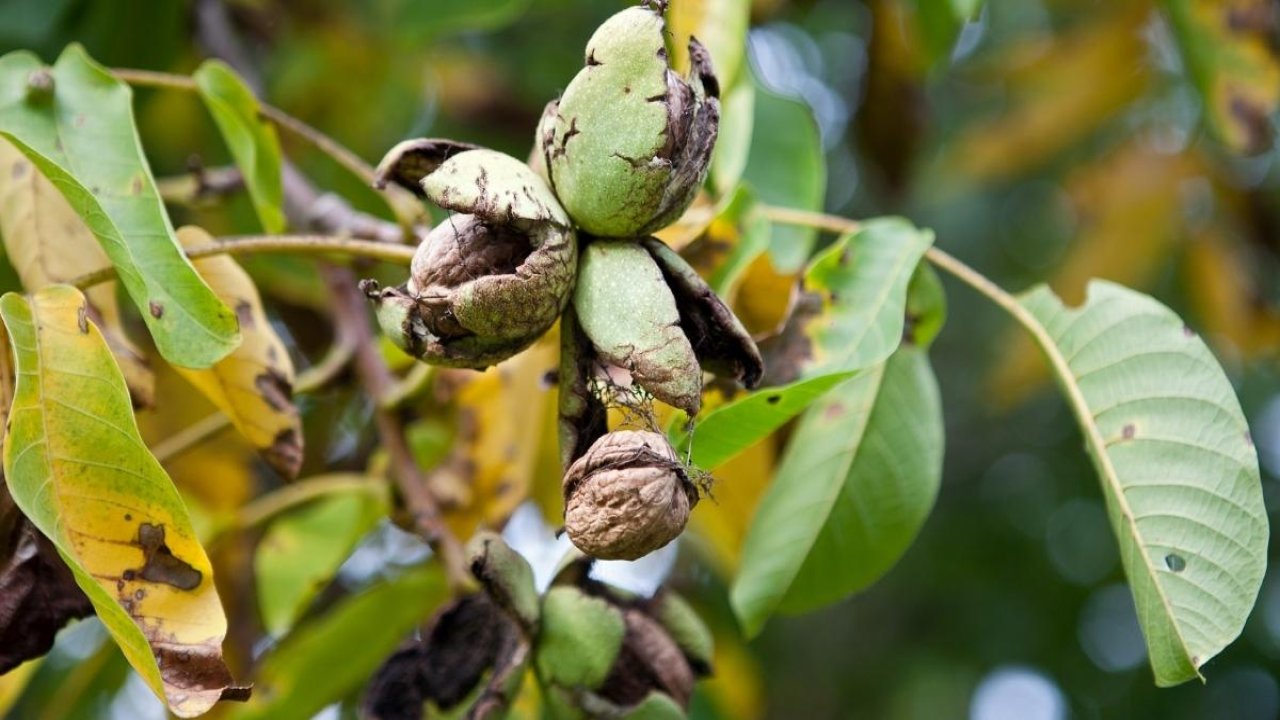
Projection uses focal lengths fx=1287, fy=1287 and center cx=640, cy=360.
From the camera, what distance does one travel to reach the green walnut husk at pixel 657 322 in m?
1.03

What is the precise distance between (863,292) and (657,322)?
46 cm

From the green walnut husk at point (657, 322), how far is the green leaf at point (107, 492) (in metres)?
0.42

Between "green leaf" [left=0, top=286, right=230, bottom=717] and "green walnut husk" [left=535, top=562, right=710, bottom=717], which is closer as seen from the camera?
"green leaf" [left=0, top=286, right=230, bottom=717]

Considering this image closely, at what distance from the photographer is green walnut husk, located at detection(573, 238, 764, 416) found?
1028 millimetres

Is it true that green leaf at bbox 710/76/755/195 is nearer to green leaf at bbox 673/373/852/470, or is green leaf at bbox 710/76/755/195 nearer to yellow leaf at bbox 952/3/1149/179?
green leaf at bbox 673/373/852/470

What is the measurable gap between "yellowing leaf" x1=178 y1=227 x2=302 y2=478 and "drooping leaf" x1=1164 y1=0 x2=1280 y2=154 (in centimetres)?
164

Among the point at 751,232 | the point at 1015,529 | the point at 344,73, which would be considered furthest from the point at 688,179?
the point at 1015,529

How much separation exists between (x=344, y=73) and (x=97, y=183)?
80.6 inches

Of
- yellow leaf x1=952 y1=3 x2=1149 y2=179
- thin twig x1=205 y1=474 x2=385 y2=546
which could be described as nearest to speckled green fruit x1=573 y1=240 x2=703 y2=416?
thin twig x1=205 y1=474 x2=385 y2=546

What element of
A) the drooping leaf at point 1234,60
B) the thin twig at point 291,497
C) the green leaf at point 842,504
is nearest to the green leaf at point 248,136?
the thin twig at point 291,497

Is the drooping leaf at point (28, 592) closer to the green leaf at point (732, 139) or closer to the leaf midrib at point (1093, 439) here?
the green leaf at point (732, 139)

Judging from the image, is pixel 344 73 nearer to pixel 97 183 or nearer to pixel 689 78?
pixel 97 183

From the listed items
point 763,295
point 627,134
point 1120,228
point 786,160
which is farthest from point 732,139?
point 1120,228

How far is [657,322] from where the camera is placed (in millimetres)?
1043
